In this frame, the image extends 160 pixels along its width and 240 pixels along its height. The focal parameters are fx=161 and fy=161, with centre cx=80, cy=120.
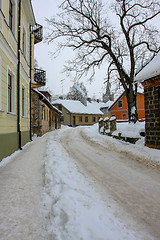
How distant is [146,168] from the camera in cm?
445

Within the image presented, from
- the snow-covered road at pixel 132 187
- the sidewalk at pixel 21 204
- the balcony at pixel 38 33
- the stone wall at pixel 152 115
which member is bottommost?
the sidewalk at pixel 21 204

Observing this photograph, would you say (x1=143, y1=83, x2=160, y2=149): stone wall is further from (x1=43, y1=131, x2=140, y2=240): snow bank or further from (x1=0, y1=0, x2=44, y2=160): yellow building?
(x1=0, y1=0, x2=44, y2=160): yellow building

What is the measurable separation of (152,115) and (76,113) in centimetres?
3059

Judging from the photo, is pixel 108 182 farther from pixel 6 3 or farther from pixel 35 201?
pixel 6 3

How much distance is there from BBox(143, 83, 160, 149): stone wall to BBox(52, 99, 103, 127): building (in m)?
29.1

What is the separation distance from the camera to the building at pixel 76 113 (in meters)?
36.7

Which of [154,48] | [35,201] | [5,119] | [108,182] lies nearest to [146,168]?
[108,182]

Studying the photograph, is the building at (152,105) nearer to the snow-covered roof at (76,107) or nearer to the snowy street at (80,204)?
the snowy street at (80,204)

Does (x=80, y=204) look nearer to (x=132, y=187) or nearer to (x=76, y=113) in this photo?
(x=132, y=187)

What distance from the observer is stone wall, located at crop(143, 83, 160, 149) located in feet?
21.5

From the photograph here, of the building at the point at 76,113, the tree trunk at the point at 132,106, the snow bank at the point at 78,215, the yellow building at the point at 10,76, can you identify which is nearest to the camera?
the snow bank at the point at 78,215

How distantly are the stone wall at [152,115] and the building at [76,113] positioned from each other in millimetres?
29147

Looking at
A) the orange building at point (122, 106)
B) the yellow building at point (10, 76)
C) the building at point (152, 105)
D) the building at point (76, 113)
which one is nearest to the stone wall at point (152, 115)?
the building at point (152, 105)

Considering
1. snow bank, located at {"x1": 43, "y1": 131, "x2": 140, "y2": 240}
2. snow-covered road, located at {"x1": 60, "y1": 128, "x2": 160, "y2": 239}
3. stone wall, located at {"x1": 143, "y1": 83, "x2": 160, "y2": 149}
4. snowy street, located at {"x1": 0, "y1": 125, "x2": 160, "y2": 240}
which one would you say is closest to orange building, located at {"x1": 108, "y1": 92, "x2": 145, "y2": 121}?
stone wall, located at {"x1": 143, "y1": 83, "x2": 160, "y2": 149}
